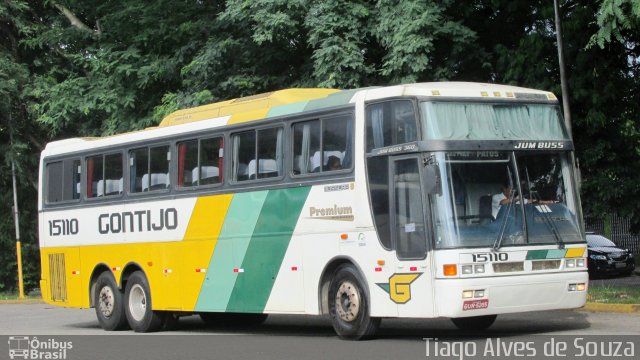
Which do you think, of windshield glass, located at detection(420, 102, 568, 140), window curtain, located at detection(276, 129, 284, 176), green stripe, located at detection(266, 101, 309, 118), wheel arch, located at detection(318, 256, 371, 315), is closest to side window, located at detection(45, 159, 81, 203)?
green stripe, located at detection(266, 101, 309, 118)

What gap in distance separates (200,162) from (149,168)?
5.66ft

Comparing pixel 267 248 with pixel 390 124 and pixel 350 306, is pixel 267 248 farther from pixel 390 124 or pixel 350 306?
pixel 390 124

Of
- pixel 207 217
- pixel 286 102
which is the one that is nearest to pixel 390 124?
pixel 286 102

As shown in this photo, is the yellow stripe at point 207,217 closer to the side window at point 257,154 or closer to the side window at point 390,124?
the side window at point 257,154

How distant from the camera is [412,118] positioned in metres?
15.2

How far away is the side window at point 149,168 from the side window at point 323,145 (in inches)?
153

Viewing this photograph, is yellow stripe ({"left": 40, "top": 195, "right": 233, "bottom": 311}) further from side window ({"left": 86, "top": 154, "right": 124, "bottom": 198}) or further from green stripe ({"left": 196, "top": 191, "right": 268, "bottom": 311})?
side window ({"left": 86, "top": 154, "right": 124, "bottom": 198})

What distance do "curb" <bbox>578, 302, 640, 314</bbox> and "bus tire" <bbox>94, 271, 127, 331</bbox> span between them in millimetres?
8559

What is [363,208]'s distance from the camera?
51.4 ft

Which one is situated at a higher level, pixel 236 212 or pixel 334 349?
pixel 236 212

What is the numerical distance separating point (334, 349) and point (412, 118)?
3.27 m

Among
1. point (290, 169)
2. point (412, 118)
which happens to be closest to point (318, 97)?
point (290, 169)

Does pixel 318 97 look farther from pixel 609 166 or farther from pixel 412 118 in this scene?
pixel 609 166

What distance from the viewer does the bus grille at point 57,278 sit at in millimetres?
22844
